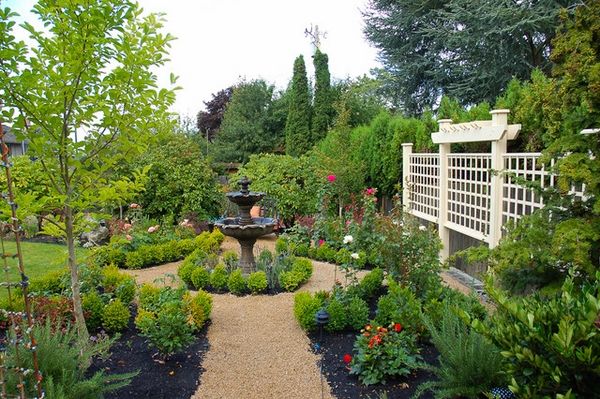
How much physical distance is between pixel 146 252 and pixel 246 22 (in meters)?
6.14

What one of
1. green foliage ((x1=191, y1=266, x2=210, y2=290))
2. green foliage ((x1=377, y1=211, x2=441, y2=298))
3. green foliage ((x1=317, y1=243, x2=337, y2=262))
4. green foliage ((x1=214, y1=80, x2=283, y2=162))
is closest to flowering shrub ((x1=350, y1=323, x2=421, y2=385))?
green foliage ((x1=377, y1=211, x2=441, y2=298))

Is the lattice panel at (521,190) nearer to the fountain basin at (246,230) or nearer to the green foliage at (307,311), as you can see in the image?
the green foliage at (307,311)

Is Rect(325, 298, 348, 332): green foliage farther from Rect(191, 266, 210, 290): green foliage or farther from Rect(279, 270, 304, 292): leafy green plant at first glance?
Rect(191, 266, 210, 290): green foliage

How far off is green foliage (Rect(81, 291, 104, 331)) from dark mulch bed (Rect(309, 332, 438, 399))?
204cm

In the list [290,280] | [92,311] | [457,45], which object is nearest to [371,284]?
[290,280]

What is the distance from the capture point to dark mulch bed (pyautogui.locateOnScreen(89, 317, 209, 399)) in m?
3.06

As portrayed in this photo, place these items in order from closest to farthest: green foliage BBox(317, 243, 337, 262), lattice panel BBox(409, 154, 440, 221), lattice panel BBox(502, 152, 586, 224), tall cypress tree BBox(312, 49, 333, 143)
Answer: lattice panel BBox(502, 152, 586, 224) → green foliage BBox(317, 243, 337, 262) → lattice panel BBox(409, 154, 440, 221) → tall cypress tree BBox(312, 49, 333, 143)

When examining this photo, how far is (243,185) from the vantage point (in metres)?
6.12

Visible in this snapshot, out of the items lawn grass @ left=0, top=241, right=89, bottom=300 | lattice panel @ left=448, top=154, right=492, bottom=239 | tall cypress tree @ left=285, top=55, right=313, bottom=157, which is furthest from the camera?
tall cypress tree @ left=285, top=55, right=313, bottom=157

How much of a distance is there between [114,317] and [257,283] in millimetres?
1836

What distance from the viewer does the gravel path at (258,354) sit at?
3230 mm

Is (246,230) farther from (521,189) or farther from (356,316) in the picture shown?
(521,189)

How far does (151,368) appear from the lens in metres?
3.40

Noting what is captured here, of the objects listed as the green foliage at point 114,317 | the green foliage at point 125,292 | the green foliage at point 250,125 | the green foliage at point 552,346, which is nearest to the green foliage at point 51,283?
the green foliage at point 125,292
